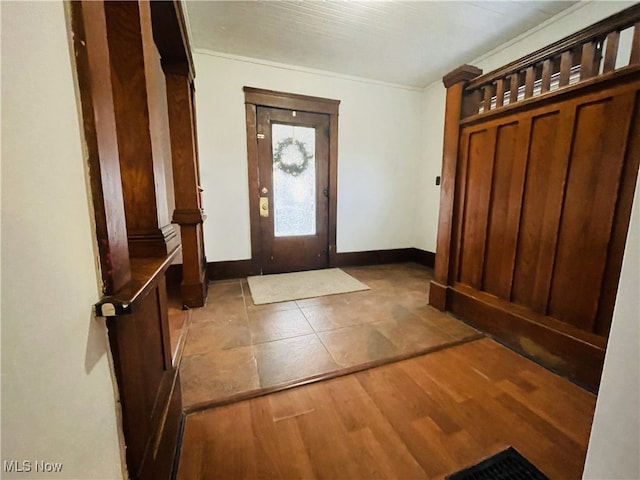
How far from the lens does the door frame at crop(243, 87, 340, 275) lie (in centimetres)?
280

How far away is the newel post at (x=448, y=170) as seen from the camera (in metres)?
1.83

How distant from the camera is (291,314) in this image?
2.10m

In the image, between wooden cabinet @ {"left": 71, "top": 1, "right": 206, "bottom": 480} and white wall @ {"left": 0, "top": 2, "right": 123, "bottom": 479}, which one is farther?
wooden cabinet @ {"left": 71, "top": 1, "right": 206, "bottom": 480}

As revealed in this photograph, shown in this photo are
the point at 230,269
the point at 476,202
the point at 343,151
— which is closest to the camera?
the point at 476,202

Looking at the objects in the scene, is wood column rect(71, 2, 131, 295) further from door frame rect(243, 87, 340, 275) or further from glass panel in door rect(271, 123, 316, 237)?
glass panel in door rect(271, 123, 316, 237)

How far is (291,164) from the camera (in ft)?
10.1

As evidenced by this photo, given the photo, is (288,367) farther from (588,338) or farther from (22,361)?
(588,338)

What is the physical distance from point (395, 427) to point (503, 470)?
0.37m

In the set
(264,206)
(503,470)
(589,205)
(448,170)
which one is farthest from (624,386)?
(264,206)

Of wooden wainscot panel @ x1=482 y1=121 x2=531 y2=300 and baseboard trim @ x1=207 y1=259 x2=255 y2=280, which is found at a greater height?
wooden wainscot panel @ x1=482 y1=121 x2=531 y2=300

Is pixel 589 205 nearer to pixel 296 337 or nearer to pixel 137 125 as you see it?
pixel 296 337

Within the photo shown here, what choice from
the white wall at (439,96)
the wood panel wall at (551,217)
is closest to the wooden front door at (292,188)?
the white wall at (439,96)

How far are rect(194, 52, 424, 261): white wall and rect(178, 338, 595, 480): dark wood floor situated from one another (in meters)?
2.10

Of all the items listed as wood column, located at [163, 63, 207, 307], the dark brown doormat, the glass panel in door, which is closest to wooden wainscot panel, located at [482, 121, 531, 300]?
the dark brown doormat
